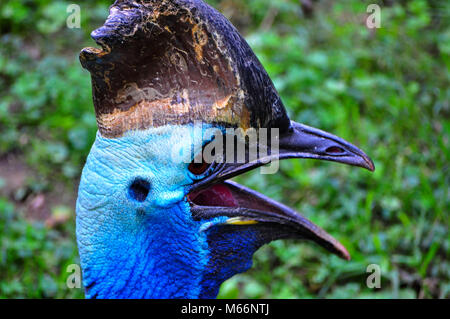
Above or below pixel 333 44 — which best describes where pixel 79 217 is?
below

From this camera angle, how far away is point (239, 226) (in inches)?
85.1

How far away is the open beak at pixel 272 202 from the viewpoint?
208 cm

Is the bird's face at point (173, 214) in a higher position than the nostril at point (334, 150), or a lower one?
lower

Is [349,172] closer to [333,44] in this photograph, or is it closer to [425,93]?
[425,93]

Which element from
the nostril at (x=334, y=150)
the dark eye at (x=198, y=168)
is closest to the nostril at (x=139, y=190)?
the dark eye at (x=198, y=168)

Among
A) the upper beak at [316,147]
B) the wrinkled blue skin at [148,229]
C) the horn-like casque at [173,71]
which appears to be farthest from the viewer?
the upper beak at [316,147]

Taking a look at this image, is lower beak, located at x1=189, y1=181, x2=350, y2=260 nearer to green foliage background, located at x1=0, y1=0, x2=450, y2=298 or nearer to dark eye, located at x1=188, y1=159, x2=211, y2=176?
dark eye, located at x1=188, y1=159, x2=211, y2=176

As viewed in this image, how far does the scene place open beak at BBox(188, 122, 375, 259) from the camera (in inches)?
81.7

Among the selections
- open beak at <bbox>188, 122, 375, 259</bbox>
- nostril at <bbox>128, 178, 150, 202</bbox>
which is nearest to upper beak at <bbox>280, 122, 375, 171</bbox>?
open beak at <bbox>188, 122, 375, 259</bbox>

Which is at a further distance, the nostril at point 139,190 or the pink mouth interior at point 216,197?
the pink mouth interior at point 216,197

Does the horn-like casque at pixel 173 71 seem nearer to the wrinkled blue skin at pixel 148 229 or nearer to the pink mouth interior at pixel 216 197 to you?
the wrinkled blue skin at pixel 148 229

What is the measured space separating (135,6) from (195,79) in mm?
274

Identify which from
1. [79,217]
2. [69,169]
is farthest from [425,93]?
[79,217]

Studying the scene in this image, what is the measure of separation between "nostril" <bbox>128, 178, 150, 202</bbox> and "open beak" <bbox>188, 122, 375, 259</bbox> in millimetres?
145
